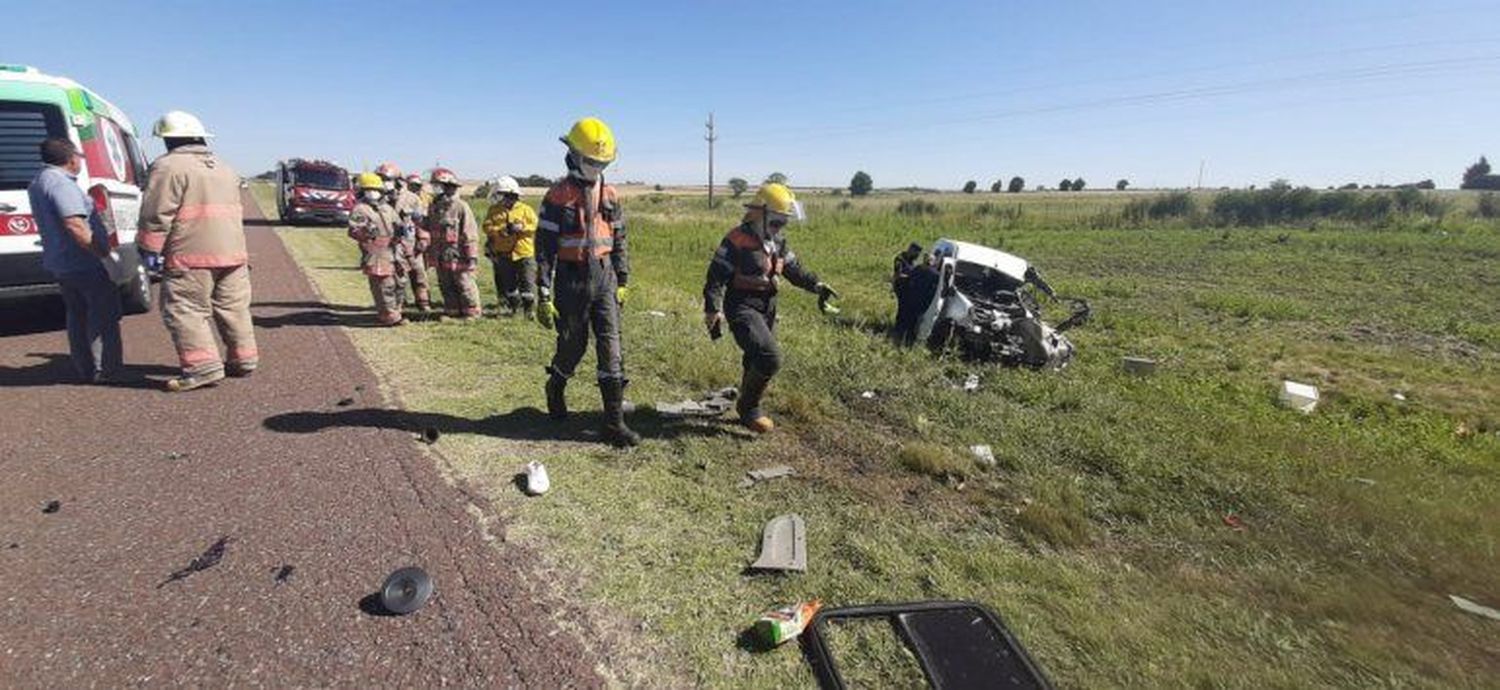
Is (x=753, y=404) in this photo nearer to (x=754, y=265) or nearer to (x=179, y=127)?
(x=754, y=265)

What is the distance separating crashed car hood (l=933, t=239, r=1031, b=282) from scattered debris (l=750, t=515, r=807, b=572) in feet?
17.9

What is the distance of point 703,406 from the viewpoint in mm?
5641

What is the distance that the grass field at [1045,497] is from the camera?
2904 millimetres

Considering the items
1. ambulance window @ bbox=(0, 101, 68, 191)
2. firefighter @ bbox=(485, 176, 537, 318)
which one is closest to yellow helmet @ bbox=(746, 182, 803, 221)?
firefighter @ bbox=(485, 176, 537, 318)

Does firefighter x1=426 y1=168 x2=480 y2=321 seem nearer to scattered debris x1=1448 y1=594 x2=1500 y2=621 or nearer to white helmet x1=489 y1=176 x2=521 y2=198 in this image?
white helmet x1=489 y1=176 x2=521 y2=198

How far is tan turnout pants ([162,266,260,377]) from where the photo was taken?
5.38 metres

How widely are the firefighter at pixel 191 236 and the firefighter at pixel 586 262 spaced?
2.66 m

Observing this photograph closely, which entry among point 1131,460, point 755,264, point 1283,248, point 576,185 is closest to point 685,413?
point 755,264

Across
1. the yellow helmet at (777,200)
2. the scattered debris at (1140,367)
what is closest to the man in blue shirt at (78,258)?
the yellow helmet at (777,200)

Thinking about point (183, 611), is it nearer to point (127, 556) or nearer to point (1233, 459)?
point (127, 556)

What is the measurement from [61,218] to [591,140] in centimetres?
413

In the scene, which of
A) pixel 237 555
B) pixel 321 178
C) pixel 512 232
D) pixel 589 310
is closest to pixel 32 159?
pixel 512 232

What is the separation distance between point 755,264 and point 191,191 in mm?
4140

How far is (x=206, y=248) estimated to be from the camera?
5434 millimetres
